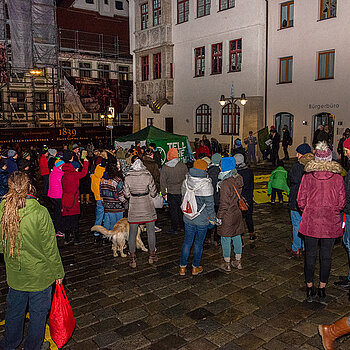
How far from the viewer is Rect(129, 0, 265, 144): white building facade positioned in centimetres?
2289

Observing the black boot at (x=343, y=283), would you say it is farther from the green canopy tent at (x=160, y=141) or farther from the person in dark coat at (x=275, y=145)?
the person in dark coat at (x=275, y=145)

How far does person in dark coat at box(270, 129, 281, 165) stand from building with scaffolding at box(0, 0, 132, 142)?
15.9 m

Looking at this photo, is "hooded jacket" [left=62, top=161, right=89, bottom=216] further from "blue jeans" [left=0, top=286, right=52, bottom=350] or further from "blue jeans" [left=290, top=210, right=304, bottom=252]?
"blue jeans" [left=290, top=210, right=304, bottom=252]

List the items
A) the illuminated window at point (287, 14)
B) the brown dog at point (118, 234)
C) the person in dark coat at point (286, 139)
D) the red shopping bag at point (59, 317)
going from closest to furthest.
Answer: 1. the red shopping bag at point (59, 317)
2. the brown dog at point (118, 234)
3. the person in dark coat at point (286, 139)
4. the illuminated window at point (287, 14)

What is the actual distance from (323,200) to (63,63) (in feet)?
117

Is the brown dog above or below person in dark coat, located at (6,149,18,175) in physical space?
below

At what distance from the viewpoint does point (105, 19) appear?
133 ft

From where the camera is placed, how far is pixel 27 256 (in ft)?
11.9

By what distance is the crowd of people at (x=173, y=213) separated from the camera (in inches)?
143

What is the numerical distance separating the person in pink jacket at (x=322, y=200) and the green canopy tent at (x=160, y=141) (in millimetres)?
12147

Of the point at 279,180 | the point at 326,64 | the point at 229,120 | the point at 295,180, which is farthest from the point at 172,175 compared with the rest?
the point at 229,120

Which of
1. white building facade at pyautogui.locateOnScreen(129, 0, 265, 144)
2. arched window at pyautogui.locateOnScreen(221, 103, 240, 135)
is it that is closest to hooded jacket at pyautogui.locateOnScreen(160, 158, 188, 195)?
white building facade at pyautogui.locateOnScreen(129, 0, 265, 144)

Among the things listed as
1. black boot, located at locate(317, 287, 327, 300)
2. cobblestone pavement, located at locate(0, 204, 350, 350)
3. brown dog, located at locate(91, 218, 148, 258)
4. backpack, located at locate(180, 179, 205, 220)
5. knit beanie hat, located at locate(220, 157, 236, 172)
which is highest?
knit beanie hat, located at locate(220, 157, 236, 172)

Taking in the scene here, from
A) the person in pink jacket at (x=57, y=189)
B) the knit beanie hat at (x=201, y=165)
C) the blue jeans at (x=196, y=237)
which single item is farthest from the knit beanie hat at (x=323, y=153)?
the person in pink jacket at (x=57, y=189)
